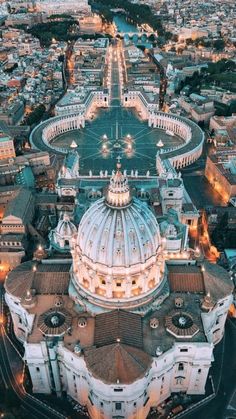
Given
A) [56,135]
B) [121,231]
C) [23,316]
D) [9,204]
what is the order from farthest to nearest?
[56,135] → [9,204] → [23,316] → [121,231]

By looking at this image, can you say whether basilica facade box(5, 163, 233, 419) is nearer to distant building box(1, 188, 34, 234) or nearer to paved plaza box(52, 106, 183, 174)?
distant building box(1, 188, 34, 234)

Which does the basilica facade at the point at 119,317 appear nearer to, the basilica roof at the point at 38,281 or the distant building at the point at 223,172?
the basilica roof at the point at 38,281

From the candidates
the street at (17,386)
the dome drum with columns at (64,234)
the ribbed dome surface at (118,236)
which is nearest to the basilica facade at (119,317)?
the ribbed dome surface at (118,236)

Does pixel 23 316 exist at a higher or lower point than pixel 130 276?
lower

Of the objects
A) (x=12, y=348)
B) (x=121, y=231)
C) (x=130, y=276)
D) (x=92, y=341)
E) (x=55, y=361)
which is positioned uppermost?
(x=121, y=231)

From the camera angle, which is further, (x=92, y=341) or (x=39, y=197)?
(x=39, y=197)

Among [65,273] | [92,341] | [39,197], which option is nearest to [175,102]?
[39,197]

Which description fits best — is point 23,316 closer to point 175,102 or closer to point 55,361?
point 55,361
